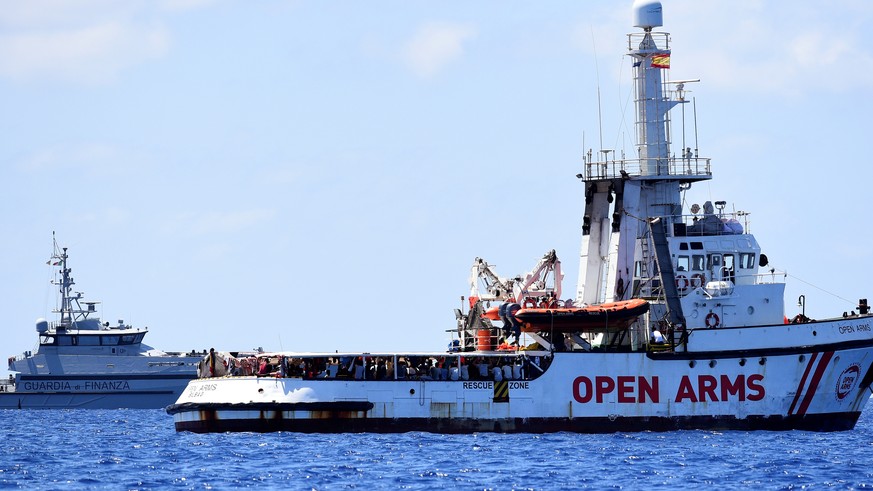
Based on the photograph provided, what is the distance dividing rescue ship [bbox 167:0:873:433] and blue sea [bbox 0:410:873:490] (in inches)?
33.1

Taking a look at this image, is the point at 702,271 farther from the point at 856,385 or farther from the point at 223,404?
the point at 223,404

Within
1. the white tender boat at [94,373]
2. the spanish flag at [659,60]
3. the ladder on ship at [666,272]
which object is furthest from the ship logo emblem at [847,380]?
the white tender boat at [94,373]

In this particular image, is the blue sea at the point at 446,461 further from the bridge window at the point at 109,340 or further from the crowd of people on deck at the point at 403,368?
the bridge window at the point at 109,340

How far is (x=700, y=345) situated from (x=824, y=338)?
3.86 m

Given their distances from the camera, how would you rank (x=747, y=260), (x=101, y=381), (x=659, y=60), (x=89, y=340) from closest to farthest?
(x=747, y=260) → (x=659, y=60) → (x=101, y=381) → (x=89, y=340)

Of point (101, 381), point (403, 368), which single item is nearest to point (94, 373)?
point (101, 381)

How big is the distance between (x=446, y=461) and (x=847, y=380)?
15521 millimetres

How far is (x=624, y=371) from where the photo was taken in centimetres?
4709

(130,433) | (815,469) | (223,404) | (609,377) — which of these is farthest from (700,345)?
(130,433)

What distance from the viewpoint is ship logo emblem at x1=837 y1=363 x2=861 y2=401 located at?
1887 inches

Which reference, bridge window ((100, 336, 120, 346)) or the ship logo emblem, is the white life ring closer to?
the ship logo emblem

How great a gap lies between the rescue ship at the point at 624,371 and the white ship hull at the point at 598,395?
0.14 ft

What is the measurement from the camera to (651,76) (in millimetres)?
49812

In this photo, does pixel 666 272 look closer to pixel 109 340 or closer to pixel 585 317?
pixel 585 317
